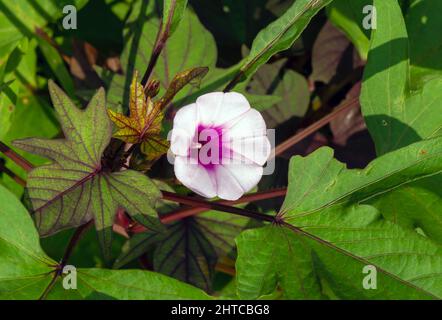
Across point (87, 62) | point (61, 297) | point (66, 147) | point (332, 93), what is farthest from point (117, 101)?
point (332, 93)

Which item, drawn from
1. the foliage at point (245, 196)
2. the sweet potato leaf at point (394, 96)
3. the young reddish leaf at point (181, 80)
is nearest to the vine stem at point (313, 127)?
the foliage at point (245, 196)

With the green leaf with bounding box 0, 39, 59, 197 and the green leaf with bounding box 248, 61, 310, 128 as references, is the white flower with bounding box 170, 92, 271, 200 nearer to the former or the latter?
the green leaf with bounding box 248, 61, 310, 128

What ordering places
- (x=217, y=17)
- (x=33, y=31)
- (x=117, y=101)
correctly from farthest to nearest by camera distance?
(x=217, y=17) → (x=33, y=31) → (x=117, y=101)

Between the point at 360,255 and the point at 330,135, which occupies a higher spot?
the point at 330,135

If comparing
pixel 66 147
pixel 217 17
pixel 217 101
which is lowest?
pixel 66 147

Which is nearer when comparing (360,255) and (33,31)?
(360,255)

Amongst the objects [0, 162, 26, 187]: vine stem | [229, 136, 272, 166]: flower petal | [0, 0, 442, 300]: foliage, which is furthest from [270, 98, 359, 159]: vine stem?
[0, 162, 26, 187]: vine stem

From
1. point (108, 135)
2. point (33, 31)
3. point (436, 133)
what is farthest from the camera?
point (33, 31)

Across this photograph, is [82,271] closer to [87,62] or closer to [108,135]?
[108,135]
